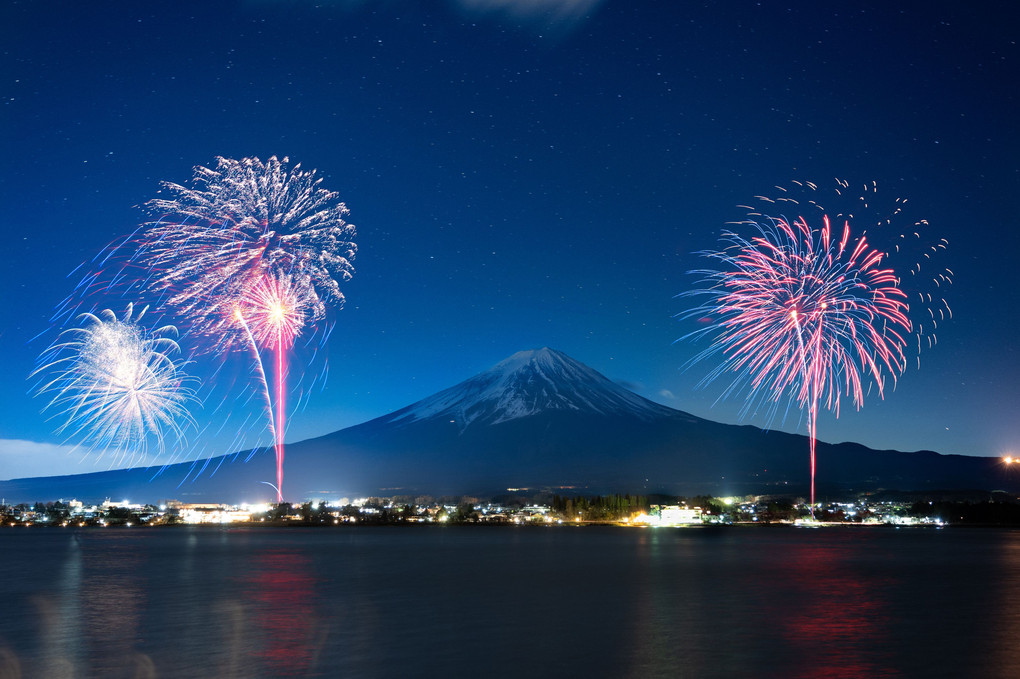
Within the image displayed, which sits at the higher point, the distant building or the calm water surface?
the calm water surface

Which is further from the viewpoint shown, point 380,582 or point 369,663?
point 380,582

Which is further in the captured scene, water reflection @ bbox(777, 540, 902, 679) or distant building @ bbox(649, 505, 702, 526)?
distant building @ bbox(649, 505, 702, 526)

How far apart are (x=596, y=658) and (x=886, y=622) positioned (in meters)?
14.6

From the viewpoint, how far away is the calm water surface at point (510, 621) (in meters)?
24.1

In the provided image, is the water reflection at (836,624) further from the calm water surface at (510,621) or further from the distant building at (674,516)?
the distant building at (674,516)

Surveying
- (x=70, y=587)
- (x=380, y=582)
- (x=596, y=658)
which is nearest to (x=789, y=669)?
(x=596, y=658)

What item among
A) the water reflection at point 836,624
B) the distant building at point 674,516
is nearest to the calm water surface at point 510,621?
the water reflection at point 836,624

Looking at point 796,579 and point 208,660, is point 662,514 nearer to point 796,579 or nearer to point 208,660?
point 796,579

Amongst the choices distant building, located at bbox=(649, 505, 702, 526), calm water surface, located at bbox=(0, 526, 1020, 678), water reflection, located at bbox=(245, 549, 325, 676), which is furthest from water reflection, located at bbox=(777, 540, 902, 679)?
distant building, located at bbox=(649, 505, 702, 526)

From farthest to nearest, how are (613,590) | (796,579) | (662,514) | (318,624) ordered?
(662,514) → (796,579) → (613,590) → (318,624)

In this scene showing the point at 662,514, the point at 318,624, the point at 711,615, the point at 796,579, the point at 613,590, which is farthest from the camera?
the point at 662,514

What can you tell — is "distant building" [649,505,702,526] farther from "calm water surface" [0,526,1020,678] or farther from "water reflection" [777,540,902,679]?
"water reflection" [777,540,902,679]

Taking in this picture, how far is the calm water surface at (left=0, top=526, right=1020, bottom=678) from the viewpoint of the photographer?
2408 centimetres

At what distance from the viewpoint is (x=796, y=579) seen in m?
54.1
